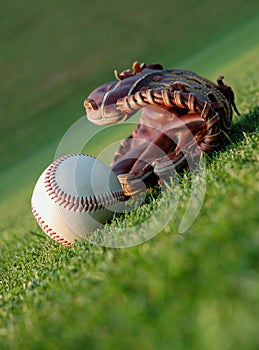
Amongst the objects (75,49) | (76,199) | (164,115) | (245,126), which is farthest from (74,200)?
(75,49)

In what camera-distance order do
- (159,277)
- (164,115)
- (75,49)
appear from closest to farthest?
(159,277) < (164,115) < (75,49)

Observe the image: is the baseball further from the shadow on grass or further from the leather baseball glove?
the shadow on grass

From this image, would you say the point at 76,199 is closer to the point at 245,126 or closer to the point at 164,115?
the point at 164,115

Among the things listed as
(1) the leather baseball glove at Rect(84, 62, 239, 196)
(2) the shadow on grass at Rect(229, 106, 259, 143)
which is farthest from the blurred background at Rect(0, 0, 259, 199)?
(1) the leather baseball glove at Rect(84, 62, 239, 196)

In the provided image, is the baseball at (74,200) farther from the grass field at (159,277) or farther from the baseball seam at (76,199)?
the grass field at (159,277)

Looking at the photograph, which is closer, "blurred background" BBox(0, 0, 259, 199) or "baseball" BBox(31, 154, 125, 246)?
"baseball" BBox(31, 154, 125, 246)

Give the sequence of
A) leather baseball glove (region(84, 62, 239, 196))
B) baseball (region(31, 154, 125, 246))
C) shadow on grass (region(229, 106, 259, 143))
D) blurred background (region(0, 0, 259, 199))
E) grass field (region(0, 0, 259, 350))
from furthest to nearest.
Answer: blurred background (region(0, 0, 259, 199)), shadow on grass (region(229, 106, 259, 143)), leather baseball glove (region(84, 62, 239, 196)), baseball (region(31, 154, 125, 246)), grass field (region(0, 0, 259, 350))

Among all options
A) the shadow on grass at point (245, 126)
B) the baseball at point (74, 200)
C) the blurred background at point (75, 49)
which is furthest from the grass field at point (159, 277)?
the blurred background at point (75, 49)
